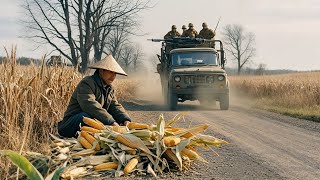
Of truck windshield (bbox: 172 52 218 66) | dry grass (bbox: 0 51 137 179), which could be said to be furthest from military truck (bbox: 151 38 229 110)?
dry grass (bbox: 0 51 137 179)

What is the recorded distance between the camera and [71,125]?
6.40 metres

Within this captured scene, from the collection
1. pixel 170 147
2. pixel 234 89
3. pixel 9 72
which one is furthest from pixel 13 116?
pixel 234 89

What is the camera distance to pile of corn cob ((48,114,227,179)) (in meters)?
4.91

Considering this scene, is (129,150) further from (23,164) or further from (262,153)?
(262,153)

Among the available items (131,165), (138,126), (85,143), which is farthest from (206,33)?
(131,165)

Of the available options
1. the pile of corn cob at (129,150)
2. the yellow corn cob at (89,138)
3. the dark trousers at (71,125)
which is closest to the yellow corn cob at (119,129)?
the pile of corn cob at (129,150)

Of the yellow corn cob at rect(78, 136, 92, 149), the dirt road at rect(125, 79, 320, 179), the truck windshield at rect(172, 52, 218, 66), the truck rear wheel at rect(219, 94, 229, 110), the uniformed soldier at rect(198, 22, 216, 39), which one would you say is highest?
the uniformed soldier at rect(198, 22, 216, 39)

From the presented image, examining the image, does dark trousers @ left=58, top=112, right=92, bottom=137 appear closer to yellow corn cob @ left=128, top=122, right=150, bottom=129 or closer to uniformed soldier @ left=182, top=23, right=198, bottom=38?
yellow corn cob @ left=128, top=122, right=150, bottom=129

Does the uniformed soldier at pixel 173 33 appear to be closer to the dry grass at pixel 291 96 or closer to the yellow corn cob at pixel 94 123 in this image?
the dry grass at pixel 291 96

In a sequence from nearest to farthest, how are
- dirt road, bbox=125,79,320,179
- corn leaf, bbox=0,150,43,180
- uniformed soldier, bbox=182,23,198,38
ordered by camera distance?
corn leaf, bbox=0,150,43,180 → dirt road, bbox=125,79,320,179 → uniformed soldier, bbox=182,23,198,38

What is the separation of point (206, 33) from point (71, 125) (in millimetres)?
12995

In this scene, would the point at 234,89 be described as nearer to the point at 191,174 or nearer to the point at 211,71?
the point at 211,71

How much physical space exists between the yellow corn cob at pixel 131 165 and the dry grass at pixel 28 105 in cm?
108

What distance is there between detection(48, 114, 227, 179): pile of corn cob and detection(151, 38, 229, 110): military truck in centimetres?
962
